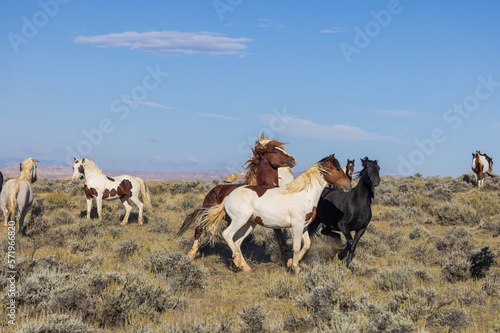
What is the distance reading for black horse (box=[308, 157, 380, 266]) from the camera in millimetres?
8586

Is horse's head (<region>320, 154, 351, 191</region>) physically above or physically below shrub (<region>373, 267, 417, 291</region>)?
above

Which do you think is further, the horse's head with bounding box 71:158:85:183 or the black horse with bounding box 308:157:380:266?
the horse's head with bounding box 71:158:85:183

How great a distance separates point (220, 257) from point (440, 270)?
4799mm

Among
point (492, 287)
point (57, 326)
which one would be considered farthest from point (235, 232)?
point (492, 287)

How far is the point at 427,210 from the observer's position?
17406 millimetres

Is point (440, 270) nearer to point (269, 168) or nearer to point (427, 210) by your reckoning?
point (269, 168)

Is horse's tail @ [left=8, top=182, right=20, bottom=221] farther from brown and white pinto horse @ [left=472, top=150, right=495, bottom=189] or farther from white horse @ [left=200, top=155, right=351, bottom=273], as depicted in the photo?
brown and white pinto horse @ [left=472, top=150, right=495, bottom=189]

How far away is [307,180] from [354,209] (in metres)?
1.42

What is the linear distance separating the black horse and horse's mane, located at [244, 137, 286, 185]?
173cm

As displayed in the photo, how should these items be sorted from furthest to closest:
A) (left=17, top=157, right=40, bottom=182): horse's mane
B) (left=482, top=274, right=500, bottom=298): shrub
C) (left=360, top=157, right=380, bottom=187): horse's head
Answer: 1. (left=17, top=157, right=40, bottom=182): horse's mane
2. (left=360, top=157, right=380, bottom=187): horse's head
3. (left=482, top=274, right=500, bottom=298): shrub

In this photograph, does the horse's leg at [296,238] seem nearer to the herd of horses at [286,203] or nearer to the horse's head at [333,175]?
the herd of horses at [286,203]

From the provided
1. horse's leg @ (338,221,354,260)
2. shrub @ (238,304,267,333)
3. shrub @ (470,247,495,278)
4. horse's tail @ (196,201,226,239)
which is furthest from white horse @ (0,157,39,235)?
shrub @ (470,247,495,278)

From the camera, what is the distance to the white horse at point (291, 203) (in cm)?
800

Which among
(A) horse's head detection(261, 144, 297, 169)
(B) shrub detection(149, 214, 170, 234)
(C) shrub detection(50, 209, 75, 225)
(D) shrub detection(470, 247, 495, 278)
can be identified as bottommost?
(C) shrub detection(50, 209, 75, 225)
